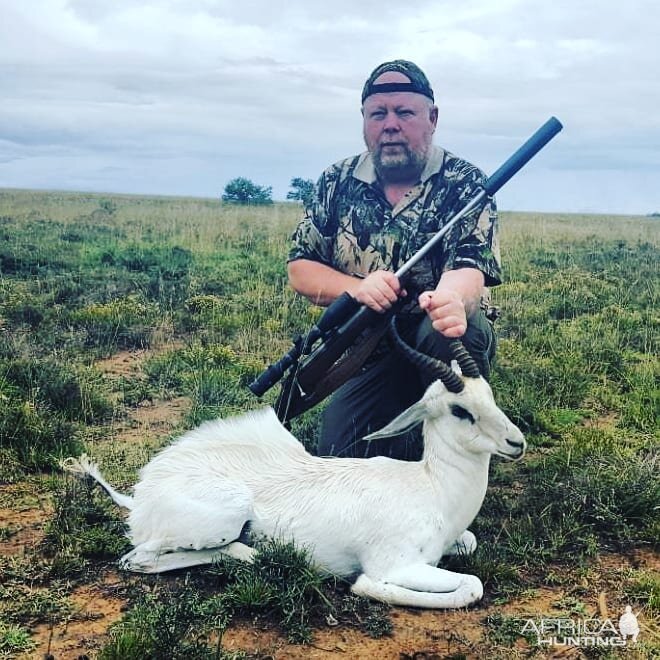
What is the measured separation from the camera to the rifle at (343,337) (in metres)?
5.03

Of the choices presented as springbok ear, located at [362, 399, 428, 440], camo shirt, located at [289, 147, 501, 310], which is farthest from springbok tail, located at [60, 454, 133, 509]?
camo shirt, located at [289, 147, 501, 310]

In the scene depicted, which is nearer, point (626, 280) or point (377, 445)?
point (377, 445)

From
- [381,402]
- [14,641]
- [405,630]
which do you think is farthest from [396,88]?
[14,641]

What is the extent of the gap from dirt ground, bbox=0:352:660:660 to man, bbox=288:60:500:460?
1630 millimetres

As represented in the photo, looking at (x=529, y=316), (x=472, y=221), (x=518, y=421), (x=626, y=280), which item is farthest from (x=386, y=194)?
(x=626, y=280)

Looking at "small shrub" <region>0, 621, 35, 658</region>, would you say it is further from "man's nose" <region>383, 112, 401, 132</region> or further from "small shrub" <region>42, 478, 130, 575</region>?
"man's nose" <region>383, 112, 401, 132</region>

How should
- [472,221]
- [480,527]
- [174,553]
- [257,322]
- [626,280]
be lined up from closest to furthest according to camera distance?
1. [174,553]
2. [480,527]
3. [472,221]
4. [257,322]
5. [626,280]

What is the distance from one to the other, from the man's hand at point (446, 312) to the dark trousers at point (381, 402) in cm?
91

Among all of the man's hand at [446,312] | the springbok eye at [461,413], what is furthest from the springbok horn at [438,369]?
the man's hand at [446,312]

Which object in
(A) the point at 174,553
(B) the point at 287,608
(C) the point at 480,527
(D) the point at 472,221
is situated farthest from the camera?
(D) the point at 472,221

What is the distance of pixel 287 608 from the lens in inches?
155

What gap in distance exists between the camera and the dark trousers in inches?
221

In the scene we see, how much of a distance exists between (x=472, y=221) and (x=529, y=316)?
5772 millimetres

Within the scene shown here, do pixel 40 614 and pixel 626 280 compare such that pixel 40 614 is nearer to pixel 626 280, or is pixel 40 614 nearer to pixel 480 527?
pixel 480 527
